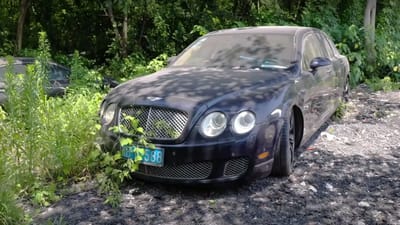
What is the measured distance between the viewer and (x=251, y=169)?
12.1ft

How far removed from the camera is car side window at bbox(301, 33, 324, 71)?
4.95 meters

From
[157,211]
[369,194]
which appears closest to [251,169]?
[157,211]

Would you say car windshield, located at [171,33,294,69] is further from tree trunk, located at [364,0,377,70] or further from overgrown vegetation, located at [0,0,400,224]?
tree trunk, located at [364,0,377,70]

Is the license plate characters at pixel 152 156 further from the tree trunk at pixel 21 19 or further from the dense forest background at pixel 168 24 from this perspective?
the tree trunk at pixel 21 19

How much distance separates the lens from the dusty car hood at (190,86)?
3746 millimetres

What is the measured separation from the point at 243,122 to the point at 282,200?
73 centimetres

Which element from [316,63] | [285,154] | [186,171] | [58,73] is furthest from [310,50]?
[58,73]

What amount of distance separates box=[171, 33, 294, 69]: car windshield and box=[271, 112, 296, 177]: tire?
0.85m

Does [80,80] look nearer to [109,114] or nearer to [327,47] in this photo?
[109,114]

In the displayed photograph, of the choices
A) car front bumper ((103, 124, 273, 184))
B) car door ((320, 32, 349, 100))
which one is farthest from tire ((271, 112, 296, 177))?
car door ((320, 32, 349, 100))

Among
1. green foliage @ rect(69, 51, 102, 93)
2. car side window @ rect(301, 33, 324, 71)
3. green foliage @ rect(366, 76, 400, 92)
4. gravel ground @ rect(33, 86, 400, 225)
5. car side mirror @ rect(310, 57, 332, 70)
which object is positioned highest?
car side window @ rect(301, 33, 324, 71)

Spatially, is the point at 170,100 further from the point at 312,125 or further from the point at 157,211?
the point at 312,125

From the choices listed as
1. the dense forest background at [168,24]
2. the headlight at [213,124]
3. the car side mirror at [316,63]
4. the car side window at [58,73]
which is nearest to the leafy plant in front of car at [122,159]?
the headlight at [213,124]

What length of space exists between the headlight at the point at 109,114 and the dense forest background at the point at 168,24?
17.6 ft
